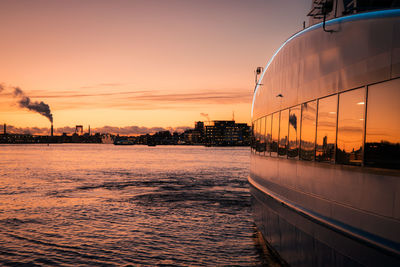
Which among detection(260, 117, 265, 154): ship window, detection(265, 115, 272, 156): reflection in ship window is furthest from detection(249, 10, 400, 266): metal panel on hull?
detection(260, 117, 265, 154): ship window

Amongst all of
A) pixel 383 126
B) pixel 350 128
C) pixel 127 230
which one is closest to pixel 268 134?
pixel 350 128

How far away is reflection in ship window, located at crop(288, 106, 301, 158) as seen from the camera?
7855mm

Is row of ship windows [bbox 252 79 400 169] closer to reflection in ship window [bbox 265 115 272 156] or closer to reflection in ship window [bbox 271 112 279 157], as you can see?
reflection in ship window [bbox 271 112 279 157]

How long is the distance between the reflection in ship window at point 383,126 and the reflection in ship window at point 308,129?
1.99 m

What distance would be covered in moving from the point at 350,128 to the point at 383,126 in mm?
831

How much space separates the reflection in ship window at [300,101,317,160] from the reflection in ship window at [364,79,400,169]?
1.99 meters

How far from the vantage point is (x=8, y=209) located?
19922 mm

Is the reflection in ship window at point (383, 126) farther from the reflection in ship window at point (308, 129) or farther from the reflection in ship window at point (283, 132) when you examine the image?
the reflection in ship window at point (283, 132)

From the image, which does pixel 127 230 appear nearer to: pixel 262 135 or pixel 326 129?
pixel 262 135

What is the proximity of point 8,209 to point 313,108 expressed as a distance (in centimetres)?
1808

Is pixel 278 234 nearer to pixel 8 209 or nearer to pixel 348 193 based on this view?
pixel 348 193

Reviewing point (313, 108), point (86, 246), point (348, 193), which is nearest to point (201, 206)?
point (86, 246)

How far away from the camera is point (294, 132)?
813 centimetres

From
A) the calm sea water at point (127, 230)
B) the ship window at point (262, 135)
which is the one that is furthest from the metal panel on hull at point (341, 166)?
the calm sea water at point (127, 230)
